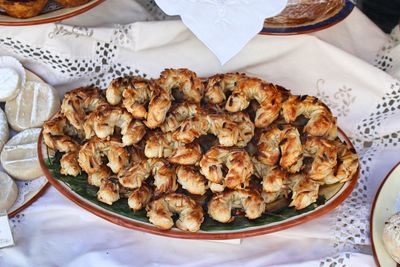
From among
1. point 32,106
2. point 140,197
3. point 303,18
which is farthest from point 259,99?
point 32,106

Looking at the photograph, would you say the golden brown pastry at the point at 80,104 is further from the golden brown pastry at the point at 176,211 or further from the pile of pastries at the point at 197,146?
the golden brown pastry at the point at 176,211

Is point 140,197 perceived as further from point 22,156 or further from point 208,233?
point 22,156

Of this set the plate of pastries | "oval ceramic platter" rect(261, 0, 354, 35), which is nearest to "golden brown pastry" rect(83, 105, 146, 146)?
the plate of pastries

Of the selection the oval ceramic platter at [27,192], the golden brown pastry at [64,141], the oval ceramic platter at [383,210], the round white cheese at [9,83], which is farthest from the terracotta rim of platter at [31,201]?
the oval ceramic platter at [383,210]

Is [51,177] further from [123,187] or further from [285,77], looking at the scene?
[285,77]

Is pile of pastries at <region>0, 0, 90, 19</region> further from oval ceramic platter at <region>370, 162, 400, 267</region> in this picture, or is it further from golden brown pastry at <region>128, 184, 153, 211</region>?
oval ceramic platter at <region>370, 162, 400, 267</region>
